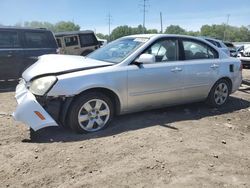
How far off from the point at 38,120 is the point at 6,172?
1.01 m

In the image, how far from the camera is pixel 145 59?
531 centimetres

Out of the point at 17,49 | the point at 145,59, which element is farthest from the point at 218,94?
the point at 17,49

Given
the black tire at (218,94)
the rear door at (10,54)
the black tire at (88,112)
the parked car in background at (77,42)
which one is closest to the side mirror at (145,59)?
the black tire at (88,112)

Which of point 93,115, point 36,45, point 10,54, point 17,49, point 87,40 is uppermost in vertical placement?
point 87,40

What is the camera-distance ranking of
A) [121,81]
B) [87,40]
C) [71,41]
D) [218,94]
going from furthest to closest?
[87,40] < [71,41] < [218,94] < [121,81]

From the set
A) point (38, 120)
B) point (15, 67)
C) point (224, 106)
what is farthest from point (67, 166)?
point (15, 67)

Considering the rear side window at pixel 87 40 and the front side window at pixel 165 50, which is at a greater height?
the rear side window at pixel 87 40

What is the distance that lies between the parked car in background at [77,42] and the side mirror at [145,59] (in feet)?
42.2

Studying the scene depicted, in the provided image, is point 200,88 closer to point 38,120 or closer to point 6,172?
point 38,120

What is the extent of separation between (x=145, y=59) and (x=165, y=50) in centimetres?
81

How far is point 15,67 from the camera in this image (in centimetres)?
930

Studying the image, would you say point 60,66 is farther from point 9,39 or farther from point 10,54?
point 9,39

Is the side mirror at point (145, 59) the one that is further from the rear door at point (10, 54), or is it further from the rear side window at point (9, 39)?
the rear side window at point (9, 39)

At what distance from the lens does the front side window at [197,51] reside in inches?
246
